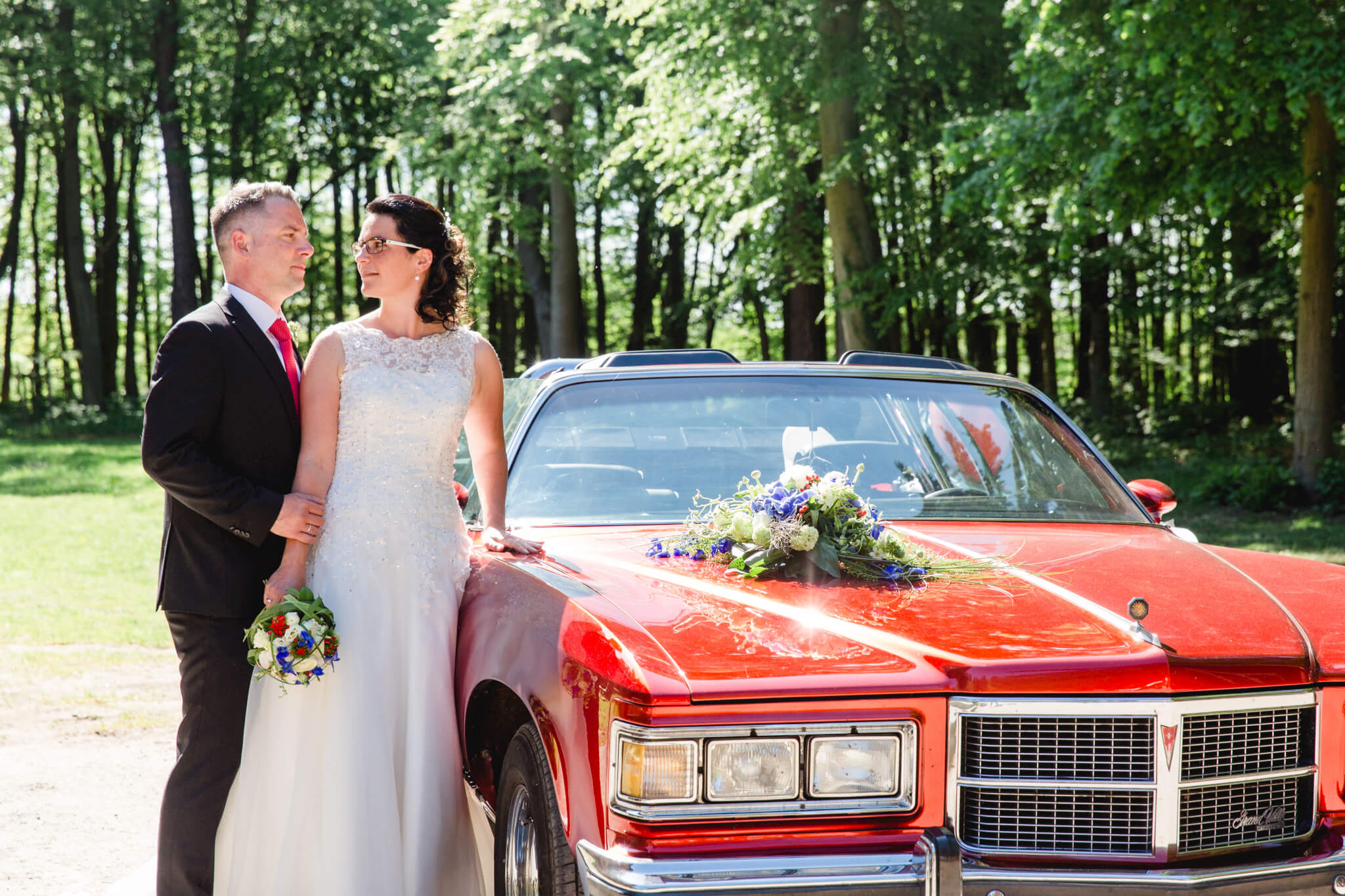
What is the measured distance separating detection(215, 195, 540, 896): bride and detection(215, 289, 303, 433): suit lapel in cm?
5

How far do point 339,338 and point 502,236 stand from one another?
32370 mm

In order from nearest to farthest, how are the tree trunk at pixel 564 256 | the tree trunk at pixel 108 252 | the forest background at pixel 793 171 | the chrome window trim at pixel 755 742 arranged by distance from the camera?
the chrome window trim at pixel 755 742, the forest background at pixel 793 171, the tree trunk at pixel 564 256, the tree trunk at pixel 108 252

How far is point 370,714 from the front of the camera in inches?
131

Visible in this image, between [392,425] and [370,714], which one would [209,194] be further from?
[370,714]

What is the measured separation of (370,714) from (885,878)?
160 centimetres

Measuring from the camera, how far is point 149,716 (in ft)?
20.8

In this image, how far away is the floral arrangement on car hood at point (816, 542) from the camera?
9.91 feet

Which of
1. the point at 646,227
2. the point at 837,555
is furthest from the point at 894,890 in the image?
the point at 646,227

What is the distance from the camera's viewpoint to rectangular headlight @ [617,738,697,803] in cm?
230

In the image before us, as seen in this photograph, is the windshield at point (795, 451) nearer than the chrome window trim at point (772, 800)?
No

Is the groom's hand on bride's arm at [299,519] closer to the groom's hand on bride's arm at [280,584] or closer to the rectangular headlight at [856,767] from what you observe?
the groom's hand on bride's arm at [280,584]

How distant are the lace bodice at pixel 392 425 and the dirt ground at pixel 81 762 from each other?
1.47 m

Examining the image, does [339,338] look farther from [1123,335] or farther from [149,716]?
[1123,335]

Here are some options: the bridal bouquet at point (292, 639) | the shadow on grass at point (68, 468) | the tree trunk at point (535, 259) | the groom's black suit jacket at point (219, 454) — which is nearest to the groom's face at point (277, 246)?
the groom's black suit jacket at point (219, 454)
